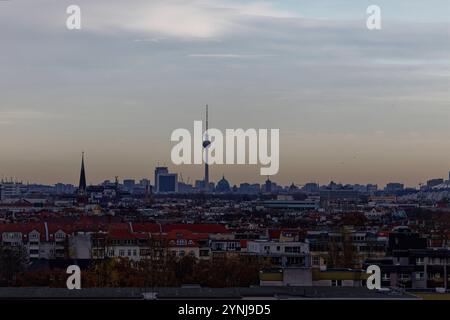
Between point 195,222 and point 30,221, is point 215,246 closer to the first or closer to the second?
point 195,222

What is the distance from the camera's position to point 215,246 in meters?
12.8

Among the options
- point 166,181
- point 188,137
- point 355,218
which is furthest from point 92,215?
point 188,137

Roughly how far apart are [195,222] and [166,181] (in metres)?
11.5

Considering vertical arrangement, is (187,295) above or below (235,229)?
above

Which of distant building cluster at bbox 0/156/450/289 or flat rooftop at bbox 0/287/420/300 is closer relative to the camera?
flat rooftop at bbox 0/287/420/300

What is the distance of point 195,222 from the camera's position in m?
15.0

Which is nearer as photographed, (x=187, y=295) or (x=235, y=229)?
(x=187, y=295)

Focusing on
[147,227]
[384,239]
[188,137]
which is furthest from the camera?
[147,227]

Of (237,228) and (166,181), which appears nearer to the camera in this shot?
(166,181)

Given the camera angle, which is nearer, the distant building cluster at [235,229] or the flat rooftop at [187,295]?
the flat rooftop at [187,295]
